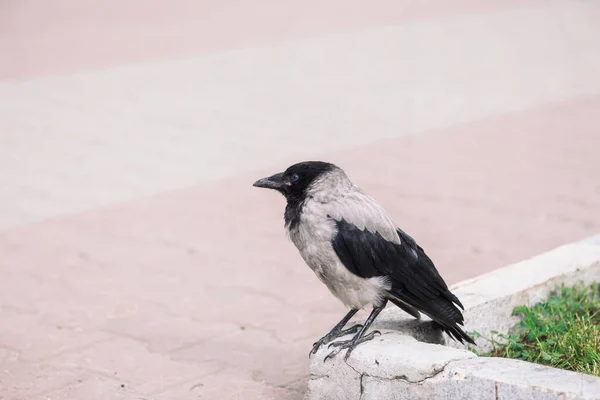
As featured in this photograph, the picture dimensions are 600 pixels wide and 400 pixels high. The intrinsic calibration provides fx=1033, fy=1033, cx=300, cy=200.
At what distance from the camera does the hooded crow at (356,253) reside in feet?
13.6

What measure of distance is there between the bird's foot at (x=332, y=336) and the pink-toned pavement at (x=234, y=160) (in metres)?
0.39

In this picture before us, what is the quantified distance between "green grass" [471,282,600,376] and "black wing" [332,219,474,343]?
416mm

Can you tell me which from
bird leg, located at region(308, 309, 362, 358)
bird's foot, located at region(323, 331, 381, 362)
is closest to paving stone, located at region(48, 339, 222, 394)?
bird leg, located at region(308, 309, 362, 358)

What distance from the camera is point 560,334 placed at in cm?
462

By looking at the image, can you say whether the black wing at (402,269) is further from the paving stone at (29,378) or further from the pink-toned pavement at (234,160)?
the paving stone at (29,378)

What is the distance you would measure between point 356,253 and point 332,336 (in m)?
0.39

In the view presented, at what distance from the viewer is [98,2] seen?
16.0 meters

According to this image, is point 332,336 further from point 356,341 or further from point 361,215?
point 361,215

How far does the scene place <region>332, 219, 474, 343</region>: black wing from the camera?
13.5ft

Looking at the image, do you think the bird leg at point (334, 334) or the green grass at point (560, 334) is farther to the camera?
the green grass at point (560, 334)

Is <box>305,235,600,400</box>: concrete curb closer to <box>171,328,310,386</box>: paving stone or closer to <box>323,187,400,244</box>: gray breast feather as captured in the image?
<box>323,187,400,244</box>: gray breast feather

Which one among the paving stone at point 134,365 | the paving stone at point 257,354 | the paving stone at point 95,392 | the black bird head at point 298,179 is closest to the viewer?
the black bird head at point 298,179

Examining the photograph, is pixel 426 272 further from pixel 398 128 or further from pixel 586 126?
pixel 586 126

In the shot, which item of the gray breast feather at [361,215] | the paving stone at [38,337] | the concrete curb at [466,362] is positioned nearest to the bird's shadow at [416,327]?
the concrete curb at [466,362]
